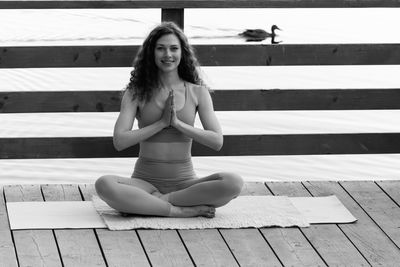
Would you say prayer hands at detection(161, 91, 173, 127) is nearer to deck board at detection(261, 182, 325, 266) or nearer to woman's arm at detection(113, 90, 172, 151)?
woman's arm at detection(113, 90, 172, 151)

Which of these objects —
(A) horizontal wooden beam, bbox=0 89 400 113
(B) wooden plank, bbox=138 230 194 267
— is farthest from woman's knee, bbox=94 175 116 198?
(A) horizontal wooden beam, bbox=0 89 400 113

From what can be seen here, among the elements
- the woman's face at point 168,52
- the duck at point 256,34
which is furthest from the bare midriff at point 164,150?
the duck at point 256,34

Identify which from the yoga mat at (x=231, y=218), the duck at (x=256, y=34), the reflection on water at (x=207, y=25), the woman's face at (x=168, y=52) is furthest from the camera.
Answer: the duck at (x=256, y=34)

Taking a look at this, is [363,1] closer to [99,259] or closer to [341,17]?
[99,259]

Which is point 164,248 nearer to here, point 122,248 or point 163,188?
point 122,248

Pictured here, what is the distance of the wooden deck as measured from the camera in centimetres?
405

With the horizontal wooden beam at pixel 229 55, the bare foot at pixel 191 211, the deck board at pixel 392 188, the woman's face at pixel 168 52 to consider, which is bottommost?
the deck board at pixel 392 188

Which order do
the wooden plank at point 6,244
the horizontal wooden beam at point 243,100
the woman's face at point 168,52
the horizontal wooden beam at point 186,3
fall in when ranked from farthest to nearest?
the horizontal wooden beam at point 243,100
the horizontal wooden beam at point 186,3
the woman's face at point 168,52
the wooden plank at point 6,244

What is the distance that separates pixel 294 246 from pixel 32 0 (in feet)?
5.59

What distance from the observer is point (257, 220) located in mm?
4516

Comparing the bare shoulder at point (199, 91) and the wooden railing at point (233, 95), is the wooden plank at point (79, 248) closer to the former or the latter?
the bare shoulder at point (199, 91)

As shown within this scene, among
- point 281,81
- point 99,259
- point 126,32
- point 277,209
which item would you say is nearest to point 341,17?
point 126,32

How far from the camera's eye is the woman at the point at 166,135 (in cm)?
449

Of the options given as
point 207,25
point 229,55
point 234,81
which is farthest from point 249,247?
point 207,25
